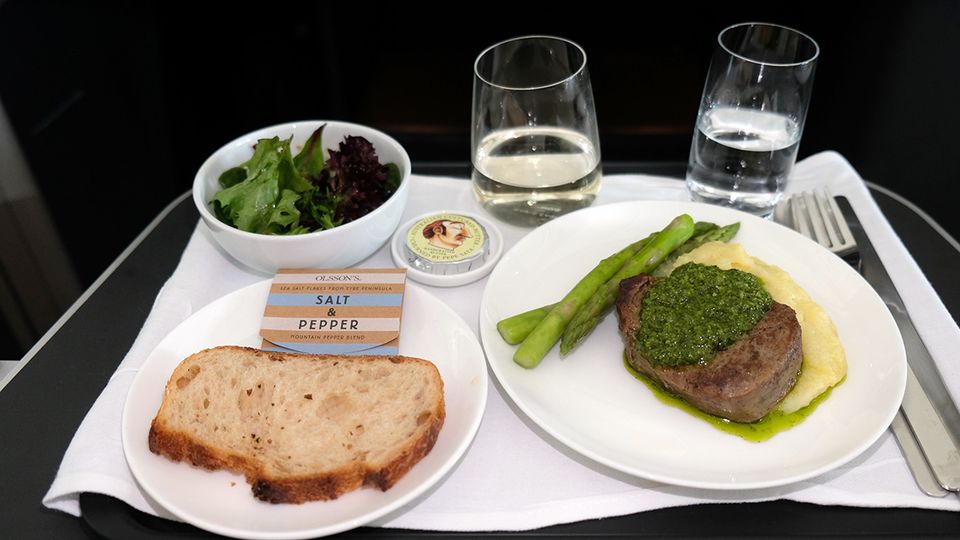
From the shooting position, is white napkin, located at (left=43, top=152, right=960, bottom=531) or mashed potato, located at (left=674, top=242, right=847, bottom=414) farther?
mashed potato, located at (left=674, top=242, right=847, bottom=414)

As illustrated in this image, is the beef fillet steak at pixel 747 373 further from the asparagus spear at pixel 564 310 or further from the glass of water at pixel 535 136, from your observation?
the glass of water at pixel 535 136

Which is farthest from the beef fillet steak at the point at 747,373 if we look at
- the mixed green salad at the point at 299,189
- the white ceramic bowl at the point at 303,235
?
the mixed green salad at the point at 299,189

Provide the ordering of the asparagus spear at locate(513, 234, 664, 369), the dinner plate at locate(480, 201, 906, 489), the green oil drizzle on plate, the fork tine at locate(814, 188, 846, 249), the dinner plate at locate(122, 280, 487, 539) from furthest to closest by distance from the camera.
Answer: the fork tine at locate(814, 188, 846, 249) → the asparagus spear at locate(513, 234, 664, 369) → the green oil drizzle on plate → the dinner plate at locate(480, 201, 906, 489) → the dinner plate at locate(122, 280, 487, 539)

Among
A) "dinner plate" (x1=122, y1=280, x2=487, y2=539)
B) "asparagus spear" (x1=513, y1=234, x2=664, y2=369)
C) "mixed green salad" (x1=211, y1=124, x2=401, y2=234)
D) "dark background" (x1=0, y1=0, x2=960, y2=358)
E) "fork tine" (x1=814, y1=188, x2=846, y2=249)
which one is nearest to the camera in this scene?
"dinner plate" (x1=122, y1=280, x2=487, y2=539)

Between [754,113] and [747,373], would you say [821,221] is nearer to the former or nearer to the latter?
[754,113]

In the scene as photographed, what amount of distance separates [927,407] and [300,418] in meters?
1.72

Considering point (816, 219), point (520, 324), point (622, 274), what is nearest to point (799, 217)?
point (816, 219)

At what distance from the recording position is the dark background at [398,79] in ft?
15.6

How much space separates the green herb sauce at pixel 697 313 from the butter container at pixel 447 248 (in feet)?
2.12

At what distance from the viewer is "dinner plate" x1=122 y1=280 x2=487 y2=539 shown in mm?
1730

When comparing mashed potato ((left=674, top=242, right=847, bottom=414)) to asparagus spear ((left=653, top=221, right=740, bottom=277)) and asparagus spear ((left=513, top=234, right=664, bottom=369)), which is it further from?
asparagus spear ((left=513, top=234, right=664, bottom=369))

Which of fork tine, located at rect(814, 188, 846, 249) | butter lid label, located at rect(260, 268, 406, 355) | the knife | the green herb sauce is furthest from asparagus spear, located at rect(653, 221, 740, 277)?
butter lid label, located at rect(260, 268, 406, 355)

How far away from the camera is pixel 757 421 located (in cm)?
199

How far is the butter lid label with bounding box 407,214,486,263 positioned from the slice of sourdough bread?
0.54 meters
